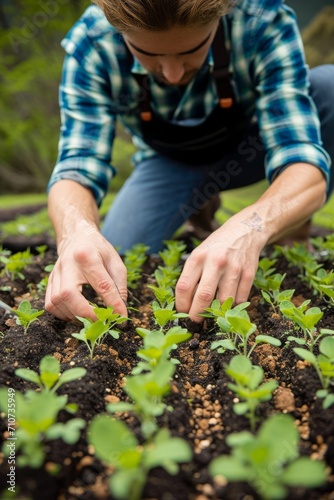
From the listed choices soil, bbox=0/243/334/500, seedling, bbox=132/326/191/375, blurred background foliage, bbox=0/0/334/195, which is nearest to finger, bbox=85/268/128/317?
soil, bbox=0/243/334/500

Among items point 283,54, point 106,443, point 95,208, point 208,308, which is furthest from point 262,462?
point 283,54

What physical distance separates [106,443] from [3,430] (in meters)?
0.44

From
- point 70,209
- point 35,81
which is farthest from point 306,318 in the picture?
Answer: point 35,81

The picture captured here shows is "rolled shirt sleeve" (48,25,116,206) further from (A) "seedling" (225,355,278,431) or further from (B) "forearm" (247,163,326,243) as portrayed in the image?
(A) "seedling" (225,355,278,431)

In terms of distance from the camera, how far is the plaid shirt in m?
2.49

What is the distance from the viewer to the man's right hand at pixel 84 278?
1.65 m

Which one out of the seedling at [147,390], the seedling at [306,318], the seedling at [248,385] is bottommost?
the seedling at [306,318]

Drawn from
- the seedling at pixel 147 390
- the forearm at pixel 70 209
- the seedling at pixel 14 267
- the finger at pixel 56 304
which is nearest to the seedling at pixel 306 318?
the seedling at pixel 147 390

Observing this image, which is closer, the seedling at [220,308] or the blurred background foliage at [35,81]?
the seedling at [220,308]

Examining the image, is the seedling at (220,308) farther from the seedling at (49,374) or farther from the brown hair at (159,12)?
the brown hair at (159,12)

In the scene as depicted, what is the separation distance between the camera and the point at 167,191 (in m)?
3.57

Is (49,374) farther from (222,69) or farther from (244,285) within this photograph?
(222,69)

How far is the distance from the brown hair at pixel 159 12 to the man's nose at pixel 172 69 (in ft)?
0.67

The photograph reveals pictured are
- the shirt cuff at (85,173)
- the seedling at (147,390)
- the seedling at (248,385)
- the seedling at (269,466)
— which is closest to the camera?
the seedling at (269,466)
